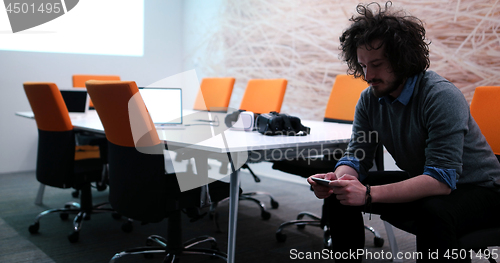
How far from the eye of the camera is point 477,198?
1432mm

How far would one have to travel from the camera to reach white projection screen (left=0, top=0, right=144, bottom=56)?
4.70 metres

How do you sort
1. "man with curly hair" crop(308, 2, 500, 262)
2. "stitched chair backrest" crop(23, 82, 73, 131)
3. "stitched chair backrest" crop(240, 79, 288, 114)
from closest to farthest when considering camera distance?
"man with curly hair" crop(308, 2, 500, 262), "stitched chair backrest" crop(23, 82, 73, 131), "stitched chair backrest" crop(240, 79, 288, 114)

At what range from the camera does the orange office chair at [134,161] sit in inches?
68.8

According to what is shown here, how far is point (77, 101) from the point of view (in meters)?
3.42

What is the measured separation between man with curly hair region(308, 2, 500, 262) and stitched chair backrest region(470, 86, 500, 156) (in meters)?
0.33

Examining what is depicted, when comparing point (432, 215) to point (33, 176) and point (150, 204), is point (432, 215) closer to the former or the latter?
point (150, 204)

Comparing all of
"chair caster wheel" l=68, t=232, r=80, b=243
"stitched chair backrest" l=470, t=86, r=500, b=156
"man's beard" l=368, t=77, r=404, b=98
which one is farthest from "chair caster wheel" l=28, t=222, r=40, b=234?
"stitched chair backrest" l=470, t=86, r=500, b=156

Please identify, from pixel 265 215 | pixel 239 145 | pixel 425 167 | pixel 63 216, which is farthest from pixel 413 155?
pixel 63 216

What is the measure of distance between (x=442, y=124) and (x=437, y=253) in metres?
0.42

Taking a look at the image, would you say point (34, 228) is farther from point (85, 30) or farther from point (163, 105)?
point (85, 30)

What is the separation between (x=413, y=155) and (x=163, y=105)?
5.29ft

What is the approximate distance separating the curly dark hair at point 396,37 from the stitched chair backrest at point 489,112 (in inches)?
20.9

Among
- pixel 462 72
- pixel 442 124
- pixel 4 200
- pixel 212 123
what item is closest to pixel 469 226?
pixel 442 124

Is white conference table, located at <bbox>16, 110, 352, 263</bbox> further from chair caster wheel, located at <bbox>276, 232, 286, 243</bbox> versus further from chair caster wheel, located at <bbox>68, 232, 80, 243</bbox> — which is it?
chair caster wheel, located at <bbox>68, 232, 80, 243</bbox>
